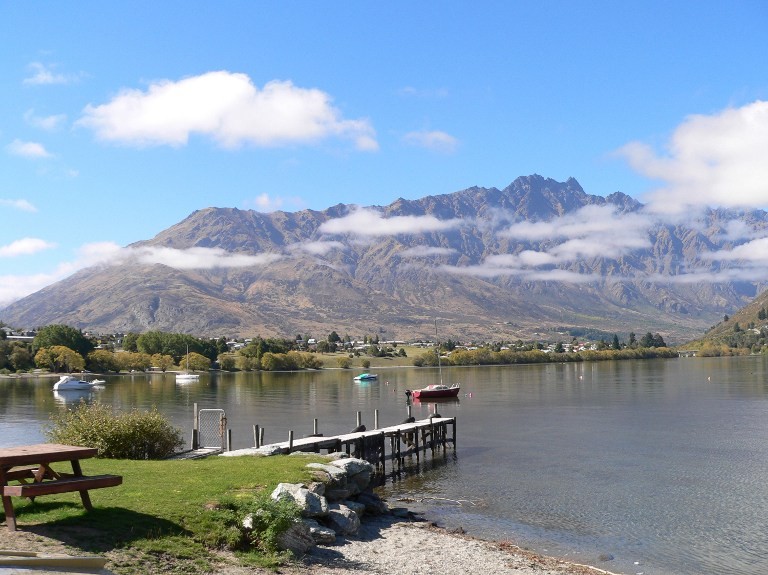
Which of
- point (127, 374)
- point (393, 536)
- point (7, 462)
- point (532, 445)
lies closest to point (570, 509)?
point (393, 536)

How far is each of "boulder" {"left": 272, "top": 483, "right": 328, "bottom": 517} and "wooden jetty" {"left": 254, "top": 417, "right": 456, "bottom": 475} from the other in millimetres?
12501

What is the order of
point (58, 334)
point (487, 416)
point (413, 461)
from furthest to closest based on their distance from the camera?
point (58, 334)
point (487, 416)
point (413, 461)

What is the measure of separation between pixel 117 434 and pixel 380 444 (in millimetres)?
21231

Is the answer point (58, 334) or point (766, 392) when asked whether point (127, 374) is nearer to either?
point (58, 334)

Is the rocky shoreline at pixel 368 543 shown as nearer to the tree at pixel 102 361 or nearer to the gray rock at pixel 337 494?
the gray rock at pixel 337 494

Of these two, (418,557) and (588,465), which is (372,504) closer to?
(418,557)

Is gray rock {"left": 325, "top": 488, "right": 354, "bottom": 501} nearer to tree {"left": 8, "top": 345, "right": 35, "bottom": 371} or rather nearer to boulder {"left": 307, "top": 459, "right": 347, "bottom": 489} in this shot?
boulder {"left": 307, "top": 459, "right": 347, "bottom": 489}

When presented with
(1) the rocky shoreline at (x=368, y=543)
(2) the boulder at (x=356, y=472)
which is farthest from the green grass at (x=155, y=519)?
(2) the boulder at (x=356, y=472)

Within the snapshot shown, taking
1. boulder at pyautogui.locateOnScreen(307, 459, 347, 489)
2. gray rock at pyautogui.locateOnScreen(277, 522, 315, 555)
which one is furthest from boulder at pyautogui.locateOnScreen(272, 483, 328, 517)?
boulder at pyautogui.locateOnScreen(307, 459, 347, 489)

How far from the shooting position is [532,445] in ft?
191

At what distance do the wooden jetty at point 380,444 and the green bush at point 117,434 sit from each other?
215 inches

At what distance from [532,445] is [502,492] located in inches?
770

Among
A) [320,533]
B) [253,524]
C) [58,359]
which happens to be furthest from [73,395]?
[253,524]

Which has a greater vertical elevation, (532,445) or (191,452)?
(191,452)
